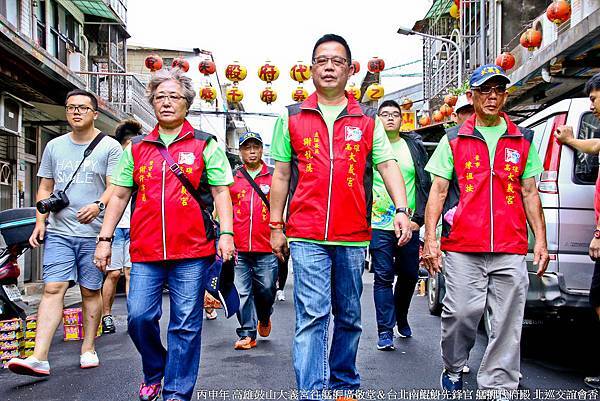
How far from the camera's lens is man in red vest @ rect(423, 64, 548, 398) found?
404cm

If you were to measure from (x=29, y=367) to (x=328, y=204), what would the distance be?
254 centimetres

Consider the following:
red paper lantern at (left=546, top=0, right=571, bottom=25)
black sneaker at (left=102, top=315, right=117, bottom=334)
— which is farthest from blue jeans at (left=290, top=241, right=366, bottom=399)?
red paper lantern at (left=546, top=0, right=571, bottom=25)

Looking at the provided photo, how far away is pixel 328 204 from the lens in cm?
378

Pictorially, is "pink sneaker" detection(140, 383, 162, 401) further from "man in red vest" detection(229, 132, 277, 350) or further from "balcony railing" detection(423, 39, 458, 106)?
"balcony railing" detection(423, 39, 458, 106)

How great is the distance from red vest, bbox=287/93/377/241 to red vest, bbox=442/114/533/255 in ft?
2.12

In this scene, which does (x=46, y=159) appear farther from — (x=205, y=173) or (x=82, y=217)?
(x=205, y=173)

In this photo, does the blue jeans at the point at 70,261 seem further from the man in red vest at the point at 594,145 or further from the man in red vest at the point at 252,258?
the man in red vest at the point at 594,145

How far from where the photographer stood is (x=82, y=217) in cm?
485

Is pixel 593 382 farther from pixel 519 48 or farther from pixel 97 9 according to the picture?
pixel 97 9

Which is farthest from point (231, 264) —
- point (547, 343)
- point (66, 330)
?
point (547, 343)

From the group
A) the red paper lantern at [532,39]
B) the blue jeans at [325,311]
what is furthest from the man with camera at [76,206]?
the red paper lantern at [532,39]

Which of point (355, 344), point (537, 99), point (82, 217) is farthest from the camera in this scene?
point (537, 99)

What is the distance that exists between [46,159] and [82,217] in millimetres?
790

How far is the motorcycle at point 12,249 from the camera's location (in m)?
5.56
